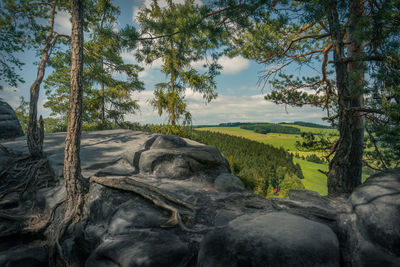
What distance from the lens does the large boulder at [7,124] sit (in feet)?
33.4

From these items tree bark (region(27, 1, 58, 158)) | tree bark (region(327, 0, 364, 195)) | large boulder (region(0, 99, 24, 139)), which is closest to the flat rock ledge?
tree bark (region(327, 0, 364, 195))

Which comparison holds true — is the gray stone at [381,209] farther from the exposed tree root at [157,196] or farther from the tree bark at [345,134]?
the exposed tree root at [157,196]

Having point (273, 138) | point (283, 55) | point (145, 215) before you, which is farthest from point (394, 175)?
point (273, 138)

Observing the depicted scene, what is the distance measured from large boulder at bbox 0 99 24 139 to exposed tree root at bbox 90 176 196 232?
9831 mm

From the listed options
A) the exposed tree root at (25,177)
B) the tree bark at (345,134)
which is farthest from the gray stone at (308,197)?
the exposed tree root at (25,177)

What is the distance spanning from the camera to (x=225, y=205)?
4.43 meters

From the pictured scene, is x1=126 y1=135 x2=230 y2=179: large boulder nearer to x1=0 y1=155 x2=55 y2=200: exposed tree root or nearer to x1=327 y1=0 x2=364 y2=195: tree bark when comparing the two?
x1=0 y1=155 x2=55 y2=200: exposed tree root

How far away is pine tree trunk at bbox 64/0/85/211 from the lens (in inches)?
162

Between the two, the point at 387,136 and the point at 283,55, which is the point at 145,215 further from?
the point at 283,55

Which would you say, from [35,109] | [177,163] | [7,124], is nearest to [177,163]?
[177,163]

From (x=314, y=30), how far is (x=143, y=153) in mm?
7946

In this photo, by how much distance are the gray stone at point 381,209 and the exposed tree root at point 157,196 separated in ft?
8.73

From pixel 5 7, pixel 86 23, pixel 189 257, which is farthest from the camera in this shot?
pixel 86 23

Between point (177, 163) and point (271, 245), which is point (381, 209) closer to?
point (271, 245)
